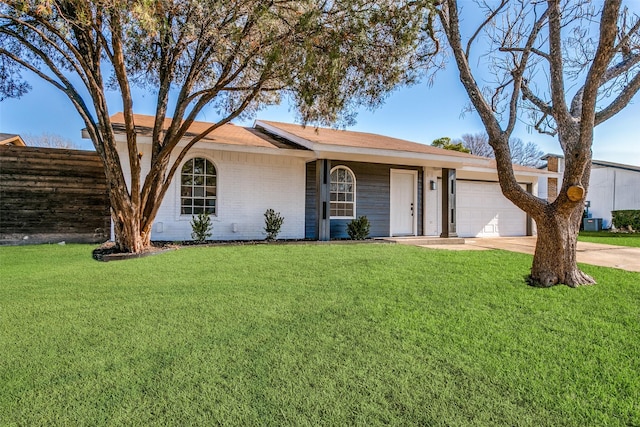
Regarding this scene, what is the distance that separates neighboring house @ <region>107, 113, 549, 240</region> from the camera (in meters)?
9.39

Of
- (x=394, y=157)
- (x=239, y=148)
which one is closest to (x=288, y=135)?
(x=239, y=148)

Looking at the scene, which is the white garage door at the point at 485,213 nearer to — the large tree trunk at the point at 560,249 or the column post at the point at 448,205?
the column post at the point at 448,205

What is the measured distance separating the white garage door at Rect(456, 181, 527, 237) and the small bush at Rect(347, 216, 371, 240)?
4.37 m

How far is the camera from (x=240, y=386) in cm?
224

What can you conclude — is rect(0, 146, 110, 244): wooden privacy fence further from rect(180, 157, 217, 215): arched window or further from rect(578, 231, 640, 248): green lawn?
rect(578, 231, 640, 248): green lawn

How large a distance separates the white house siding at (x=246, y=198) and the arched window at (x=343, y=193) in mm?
938

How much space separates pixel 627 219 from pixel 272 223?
17605 mm

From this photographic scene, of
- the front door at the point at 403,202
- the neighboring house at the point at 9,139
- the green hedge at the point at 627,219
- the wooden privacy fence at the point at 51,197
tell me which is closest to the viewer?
the wooden privacy fence at the point at 51,197

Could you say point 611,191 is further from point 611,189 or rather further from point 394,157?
point 394,157

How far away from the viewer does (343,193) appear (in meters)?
→ 11.0

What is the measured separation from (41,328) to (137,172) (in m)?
4.27

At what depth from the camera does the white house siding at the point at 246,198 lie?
9.27 meters

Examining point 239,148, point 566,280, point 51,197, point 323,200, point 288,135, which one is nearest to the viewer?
point 566,280

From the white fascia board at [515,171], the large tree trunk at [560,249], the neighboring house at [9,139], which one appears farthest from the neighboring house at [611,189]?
the neighboring house at [9,139]
